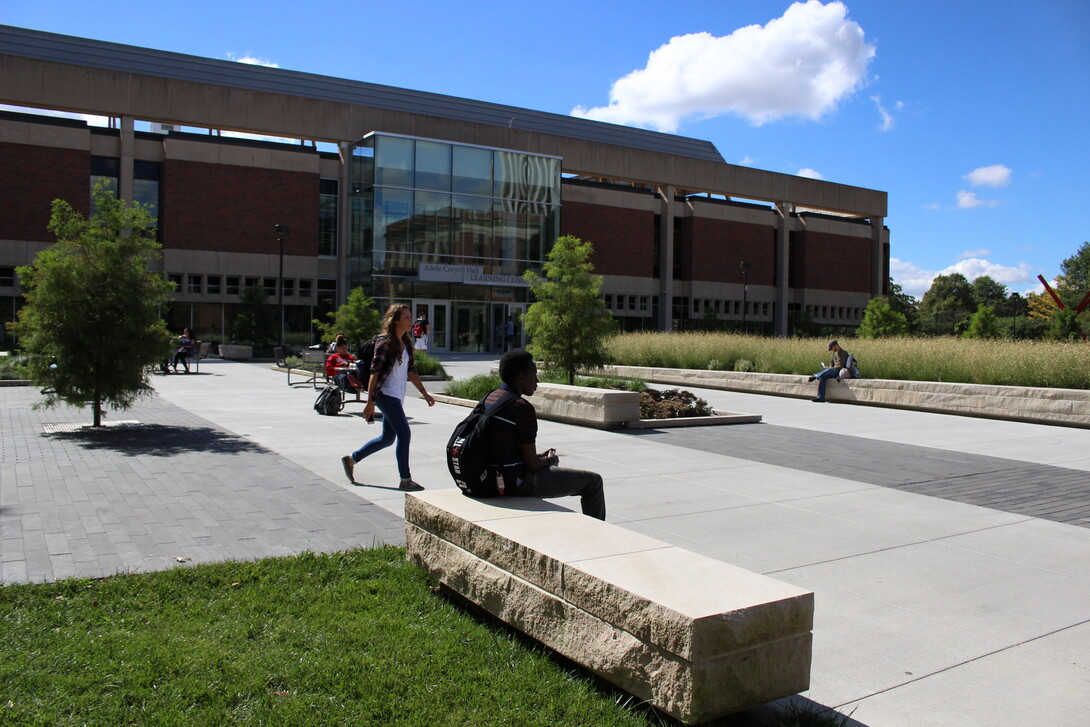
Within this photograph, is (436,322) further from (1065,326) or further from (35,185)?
(1065,326)

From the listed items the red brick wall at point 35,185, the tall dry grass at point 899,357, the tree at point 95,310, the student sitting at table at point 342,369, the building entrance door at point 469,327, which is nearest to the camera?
the tree at point 95,310

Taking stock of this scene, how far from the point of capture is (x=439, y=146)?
4088 cm

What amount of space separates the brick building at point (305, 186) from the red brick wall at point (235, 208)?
0.07 m

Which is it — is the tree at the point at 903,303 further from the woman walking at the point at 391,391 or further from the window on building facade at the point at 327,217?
the woman walking at the point at 391,391

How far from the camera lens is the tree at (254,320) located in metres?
38.5

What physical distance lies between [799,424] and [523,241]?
31.2 meters

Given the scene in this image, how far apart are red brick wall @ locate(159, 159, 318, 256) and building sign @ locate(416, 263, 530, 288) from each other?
7.47 metres

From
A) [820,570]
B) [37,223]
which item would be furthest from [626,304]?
[820,570]

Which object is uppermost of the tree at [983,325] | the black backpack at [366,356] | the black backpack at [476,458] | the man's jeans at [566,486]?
the tree at [983,325]

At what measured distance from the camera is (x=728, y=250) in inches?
2250

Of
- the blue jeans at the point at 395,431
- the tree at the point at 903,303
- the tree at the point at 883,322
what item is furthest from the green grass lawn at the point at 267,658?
the tree at the point at 903,303

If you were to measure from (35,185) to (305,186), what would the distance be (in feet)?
39.8

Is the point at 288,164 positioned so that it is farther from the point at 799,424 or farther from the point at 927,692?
the point at 927,692

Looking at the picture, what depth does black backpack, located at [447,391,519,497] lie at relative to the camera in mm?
4887
